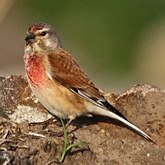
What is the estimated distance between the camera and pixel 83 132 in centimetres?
1046

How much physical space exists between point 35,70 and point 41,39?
1.77 ft

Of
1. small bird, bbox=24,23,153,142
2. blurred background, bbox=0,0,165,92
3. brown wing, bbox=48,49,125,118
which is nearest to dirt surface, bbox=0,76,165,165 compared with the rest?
small bird, bbox=24,23,153,142

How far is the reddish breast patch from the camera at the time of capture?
34.9ft

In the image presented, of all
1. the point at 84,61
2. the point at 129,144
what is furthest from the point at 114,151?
the point at 84,61

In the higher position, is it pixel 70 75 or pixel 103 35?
pixel 103 35

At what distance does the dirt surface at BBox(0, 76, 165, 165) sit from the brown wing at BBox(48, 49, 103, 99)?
34cm

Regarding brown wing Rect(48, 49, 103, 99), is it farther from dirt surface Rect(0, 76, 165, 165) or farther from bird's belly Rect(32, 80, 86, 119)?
dirt surface Rect(0, 76, 165, 165)

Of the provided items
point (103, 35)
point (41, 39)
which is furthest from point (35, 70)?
point (103, 35)

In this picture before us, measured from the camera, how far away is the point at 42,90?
10.6 meters

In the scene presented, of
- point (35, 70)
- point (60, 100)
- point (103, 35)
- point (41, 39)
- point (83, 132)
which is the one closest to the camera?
point (83, 132)

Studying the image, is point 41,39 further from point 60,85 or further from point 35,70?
point 60,85

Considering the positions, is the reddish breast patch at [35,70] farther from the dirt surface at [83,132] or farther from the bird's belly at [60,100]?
the dirt surface at [83,132]

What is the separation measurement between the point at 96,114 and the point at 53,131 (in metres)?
0.67

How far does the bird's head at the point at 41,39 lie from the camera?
1105cm
